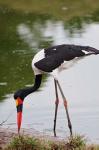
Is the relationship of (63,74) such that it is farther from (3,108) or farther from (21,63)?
(3,108)

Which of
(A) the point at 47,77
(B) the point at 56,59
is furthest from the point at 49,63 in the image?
(A) the point at 47,77

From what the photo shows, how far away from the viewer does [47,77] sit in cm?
1427

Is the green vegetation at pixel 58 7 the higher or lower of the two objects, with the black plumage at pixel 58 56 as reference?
lower

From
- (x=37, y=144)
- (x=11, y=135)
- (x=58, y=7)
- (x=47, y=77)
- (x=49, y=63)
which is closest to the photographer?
(x=37, y=144)

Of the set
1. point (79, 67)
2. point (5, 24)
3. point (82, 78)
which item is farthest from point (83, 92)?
point (5, 24)

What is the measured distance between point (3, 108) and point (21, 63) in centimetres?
379

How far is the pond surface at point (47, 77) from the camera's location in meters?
10.9

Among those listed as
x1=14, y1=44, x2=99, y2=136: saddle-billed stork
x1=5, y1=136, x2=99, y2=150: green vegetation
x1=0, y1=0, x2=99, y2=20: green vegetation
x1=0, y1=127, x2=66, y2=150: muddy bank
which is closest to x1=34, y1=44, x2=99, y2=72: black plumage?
x1=14, y1=44, x2=99, y2=136: saddle-billed stork

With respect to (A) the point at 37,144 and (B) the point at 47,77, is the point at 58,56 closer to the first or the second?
(A) the point at 37,144

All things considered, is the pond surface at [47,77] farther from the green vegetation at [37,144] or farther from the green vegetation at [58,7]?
the green vegetation at [37,144]

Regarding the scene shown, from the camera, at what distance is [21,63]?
15.7 metres

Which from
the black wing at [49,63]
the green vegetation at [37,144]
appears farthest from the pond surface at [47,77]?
the green vegetation at [37,144]

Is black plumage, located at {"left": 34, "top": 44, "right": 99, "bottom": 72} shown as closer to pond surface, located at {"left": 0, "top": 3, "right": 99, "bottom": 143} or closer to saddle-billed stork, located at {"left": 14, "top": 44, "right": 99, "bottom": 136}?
saddle-billed stork, located at {"left": 14, "top": 44, "right": 99, "bottom": 136}

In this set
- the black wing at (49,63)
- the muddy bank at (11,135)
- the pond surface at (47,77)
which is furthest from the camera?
the pond surface at (47,77)
